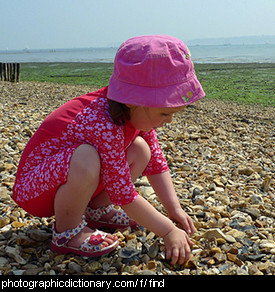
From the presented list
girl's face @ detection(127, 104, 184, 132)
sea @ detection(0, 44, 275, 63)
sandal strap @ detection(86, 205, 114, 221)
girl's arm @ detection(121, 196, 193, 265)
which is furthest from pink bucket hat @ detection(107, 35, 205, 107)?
sea @ detection(0, 44, 275, 63)

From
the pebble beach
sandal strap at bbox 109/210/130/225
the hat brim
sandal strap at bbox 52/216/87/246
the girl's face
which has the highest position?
the hat brim

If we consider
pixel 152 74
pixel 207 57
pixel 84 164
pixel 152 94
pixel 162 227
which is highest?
pixel 207 57

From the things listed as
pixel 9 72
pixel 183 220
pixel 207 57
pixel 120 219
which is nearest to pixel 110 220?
pixel 120 219

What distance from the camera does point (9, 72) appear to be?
19672mm

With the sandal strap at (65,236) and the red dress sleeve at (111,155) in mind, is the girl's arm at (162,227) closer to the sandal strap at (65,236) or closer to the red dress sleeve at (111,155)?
the red dress sleeve at (111,155)

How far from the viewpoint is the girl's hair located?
209cm

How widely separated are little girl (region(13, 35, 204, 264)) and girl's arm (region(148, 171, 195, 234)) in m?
0.20

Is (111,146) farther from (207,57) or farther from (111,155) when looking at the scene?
(207,57)

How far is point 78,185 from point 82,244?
0.47m

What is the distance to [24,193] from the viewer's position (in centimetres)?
234

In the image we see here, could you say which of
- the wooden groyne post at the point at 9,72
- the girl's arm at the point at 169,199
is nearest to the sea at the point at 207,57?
the wooden groyne post at the point at 9,72

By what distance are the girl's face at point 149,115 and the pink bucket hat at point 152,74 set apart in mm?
129

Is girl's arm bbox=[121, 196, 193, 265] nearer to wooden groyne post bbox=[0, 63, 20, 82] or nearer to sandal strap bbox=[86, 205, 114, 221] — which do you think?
sandal strap bbox=[86, 205, 114, 221]

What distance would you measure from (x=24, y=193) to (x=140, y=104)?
102 cm
